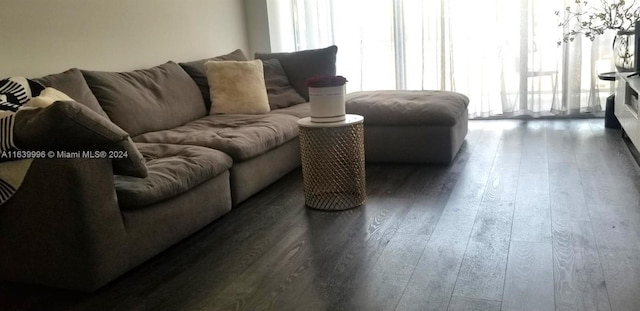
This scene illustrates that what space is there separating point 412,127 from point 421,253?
1532 millimetres

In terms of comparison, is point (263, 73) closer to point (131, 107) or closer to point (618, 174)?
point (131, 107)

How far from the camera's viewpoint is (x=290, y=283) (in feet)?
6.70

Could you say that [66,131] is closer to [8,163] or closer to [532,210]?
[8,163]

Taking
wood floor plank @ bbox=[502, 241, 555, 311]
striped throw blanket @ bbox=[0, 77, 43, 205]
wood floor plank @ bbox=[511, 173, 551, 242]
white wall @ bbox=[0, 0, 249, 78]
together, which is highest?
white wall @ bbox=[0, 0, 249, 78]

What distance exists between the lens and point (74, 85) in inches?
114

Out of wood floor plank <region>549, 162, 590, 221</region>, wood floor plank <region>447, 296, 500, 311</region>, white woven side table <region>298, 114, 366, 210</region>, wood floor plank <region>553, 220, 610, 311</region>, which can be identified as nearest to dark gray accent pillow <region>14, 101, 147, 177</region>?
white woven side table <region>298, 114, 366, 210</region>

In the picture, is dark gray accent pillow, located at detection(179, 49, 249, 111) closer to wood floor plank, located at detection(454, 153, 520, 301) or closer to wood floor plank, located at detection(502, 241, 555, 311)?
wood floor plank, located at detection(454, 153, 520, 301)

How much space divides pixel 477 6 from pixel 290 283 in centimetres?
366

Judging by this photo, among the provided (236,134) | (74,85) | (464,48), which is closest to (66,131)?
(74,85)

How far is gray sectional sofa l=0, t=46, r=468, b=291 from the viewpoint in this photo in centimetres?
200

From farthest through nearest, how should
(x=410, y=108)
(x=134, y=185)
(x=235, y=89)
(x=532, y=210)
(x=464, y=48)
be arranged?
1. (x=464, y=48)
2. (x=235, y=89)
3. (x=410, y=108)
4. (x=532, y=210)
5. (x=134, y=185)

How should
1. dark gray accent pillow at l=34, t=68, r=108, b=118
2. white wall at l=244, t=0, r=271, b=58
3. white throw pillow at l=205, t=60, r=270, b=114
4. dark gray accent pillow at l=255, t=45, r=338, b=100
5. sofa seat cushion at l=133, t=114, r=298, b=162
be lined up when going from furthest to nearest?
white wall at l=244, t=0, r=271, b=58, dark gray accent pillow at l=255, t=45, r=338, b=100, white throw pillow at l=205, t=60, r=270, b=114, sofa seat cushion at l=133, t=114, r=298, b=162, dark gray accent pillow at l=34, t=68, r=108, b=118

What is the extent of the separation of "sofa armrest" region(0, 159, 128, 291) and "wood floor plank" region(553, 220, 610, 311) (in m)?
1.59

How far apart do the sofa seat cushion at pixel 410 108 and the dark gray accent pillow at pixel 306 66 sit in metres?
0.56
